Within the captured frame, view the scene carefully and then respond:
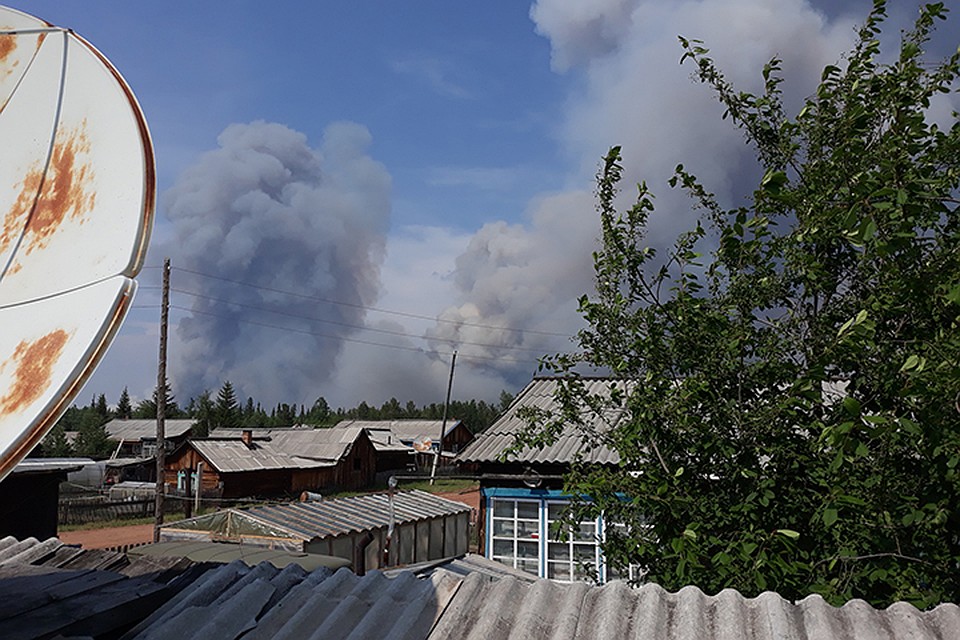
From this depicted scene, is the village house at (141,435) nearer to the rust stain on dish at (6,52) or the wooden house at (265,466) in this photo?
the wooden house at (265,466)

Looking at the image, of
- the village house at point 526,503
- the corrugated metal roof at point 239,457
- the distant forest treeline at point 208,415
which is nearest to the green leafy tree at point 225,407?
the distant forest treeline at point 208,415

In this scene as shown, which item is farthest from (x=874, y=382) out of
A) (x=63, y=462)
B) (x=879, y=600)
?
(x=63, y=462)

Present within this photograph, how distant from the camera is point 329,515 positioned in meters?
18.2

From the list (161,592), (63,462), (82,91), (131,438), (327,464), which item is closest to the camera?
(82,91)

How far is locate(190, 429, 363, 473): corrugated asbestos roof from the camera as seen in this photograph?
41219 mm

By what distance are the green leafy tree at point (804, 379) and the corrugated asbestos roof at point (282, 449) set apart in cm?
3822

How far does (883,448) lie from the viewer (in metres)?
4.65

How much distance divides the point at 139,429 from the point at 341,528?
56.0m

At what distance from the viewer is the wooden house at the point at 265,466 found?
41344 millimetres

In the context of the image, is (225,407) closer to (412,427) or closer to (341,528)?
(412,427)

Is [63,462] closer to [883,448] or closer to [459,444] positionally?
[883,448]

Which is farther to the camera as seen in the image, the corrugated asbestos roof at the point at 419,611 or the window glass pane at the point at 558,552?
the window glass pane at the point at 558,552

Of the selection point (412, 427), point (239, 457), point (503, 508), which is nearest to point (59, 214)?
point (503, 508)

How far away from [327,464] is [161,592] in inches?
1829
